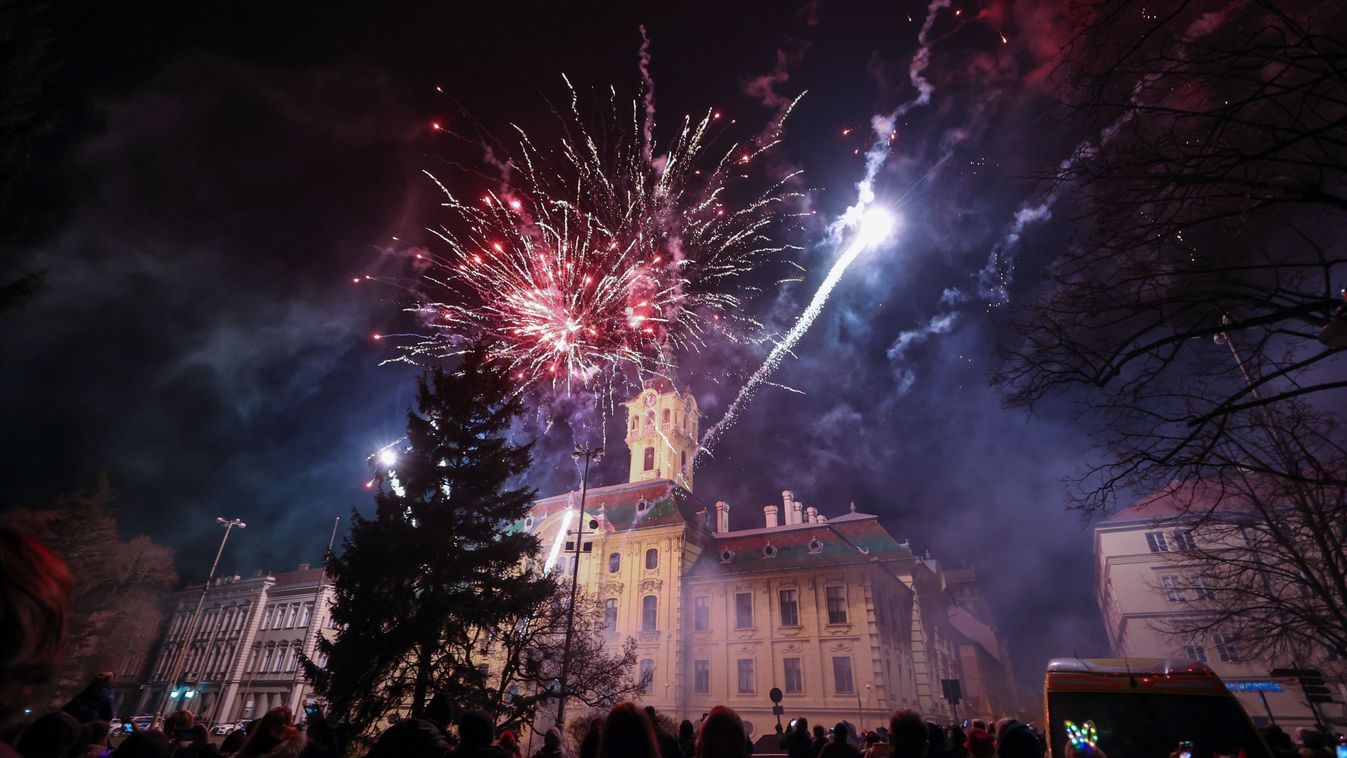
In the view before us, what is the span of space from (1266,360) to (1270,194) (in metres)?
2.09

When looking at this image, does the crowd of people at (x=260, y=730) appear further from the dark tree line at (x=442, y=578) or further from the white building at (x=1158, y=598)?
the white building at (x=1158, y=598)

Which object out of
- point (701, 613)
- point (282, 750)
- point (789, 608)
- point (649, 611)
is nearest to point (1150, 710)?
point (282, 750)

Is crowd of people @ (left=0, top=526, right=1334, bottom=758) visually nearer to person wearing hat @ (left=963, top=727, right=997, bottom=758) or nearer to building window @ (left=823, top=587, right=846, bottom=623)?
person wearing hat @ (left=963, top=727, right=997, bottom=758)

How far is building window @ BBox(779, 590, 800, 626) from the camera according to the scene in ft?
118

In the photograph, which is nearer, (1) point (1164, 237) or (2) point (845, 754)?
(2) point (845, 754)

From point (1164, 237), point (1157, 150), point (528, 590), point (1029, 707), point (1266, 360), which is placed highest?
point (1157, 150)

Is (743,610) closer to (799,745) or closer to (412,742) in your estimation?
(799,745)

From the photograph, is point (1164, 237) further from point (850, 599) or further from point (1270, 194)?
point (850, 599)

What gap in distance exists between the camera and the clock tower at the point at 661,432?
4975 centimetres

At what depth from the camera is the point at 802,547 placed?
38719 millimetres

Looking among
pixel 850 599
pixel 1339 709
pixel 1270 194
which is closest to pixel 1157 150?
pixel 1270 194

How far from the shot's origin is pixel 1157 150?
5.73 m

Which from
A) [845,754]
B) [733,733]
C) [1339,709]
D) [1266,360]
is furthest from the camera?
[1339,709]

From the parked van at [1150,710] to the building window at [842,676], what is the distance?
27.9m
